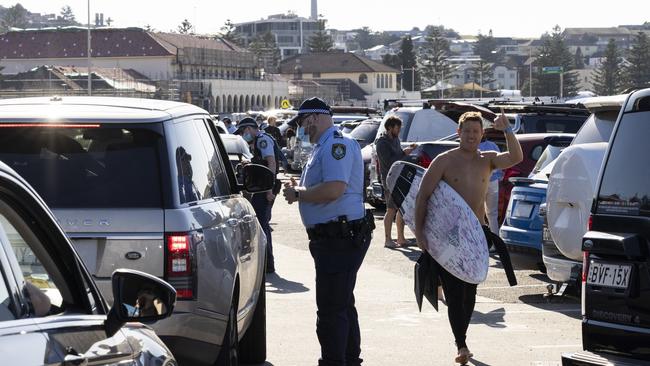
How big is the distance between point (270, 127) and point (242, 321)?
18.4 m

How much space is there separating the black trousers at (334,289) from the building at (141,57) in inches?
4556

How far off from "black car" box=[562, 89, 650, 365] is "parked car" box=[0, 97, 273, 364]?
1895mm

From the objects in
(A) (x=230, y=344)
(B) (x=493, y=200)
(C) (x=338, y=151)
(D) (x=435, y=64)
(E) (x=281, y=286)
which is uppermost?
(C) (x=338, y=151)

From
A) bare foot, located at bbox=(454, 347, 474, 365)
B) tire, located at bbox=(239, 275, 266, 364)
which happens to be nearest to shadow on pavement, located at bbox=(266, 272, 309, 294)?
tire, located at bbox=(239, 275, 266, 364)

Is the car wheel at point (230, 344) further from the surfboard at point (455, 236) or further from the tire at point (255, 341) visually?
the surfboard at point (455, 236)

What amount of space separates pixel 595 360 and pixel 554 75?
169 metres

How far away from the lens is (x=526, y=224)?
13.3m

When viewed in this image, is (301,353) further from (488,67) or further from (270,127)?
(488,67)

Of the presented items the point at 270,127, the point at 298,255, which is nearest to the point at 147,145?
the point at 298,255

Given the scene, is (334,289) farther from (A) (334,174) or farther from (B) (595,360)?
(B) (595,360)

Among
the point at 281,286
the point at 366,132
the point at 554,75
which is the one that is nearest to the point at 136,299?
the point at 281,286

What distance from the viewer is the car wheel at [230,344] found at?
7.70 meters

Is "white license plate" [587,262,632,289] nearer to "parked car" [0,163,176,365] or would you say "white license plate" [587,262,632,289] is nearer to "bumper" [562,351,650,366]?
"bumper" [562,351,650,366]

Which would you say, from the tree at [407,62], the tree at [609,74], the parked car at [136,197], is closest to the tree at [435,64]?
the tree at [407,62]
